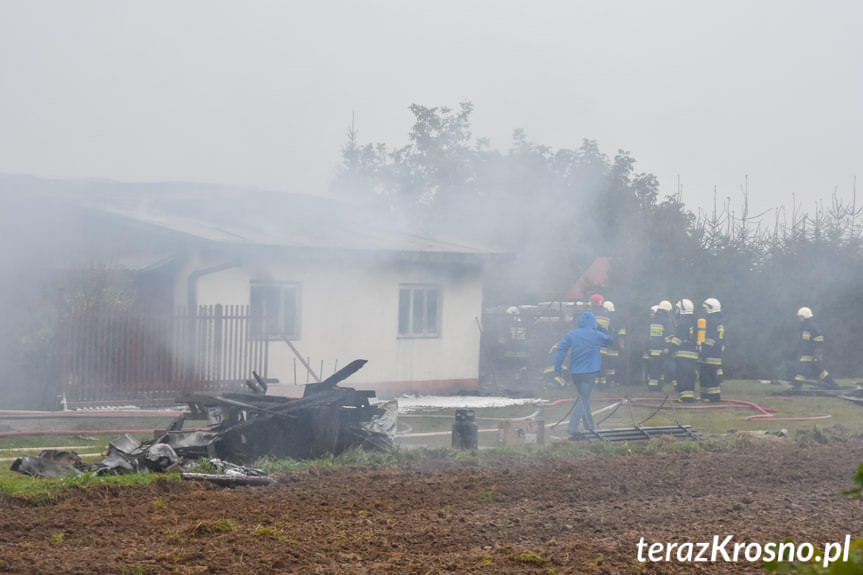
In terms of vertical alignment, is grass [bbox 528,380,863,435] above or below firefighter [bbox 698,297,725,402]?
below

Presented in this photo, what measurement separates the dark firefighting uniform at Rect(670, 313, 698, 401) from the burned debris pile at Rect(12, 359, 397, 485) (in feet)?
29.9

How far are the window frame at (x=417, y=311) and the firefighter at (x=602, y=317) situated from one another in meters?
3.27

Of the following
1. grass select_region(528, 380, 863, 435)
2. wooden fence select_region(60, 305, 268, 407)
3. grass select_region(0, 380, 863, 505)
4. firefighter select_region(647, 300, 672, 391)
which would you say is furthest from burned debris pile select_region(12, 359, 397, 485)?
firefighter select_region(647, 300, 672, 391)

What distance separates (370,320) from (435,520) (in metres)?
12.3

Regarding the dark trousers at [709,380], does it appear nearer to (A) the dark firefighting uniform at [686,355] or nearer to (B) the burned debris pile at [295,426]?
(A) the dark firefighting uniform at [686,355]

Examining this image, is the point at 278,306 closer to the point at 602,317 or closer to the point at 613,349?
the point at 602,317

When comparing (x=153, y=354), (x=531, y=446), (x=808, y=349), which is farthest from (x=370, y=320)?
(x=808, y=349)

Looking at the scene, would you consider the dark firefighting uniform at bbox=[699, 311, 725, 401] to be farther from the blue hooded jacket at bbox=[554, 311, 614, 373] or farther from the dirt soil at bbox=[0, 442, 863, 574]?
the dirt soil at bbox=[0, 442, 863, 574]

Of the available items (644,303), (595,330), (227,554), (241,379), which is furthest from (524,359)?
(227,554)

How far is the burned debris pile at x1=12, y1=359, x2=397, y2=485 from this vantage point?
380 inches

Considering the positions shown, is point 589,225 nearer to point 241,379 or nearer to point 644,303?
point 644,303

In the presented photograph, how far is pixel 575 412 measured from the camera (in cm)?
1351

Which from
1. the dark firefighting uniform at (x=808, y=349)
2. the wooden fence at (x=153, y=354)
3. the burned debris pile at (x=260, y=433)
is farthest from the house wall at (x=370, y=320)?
the dark firefighting uniform at (x=808, y=349)

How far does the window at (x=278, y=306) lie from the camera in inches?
728
